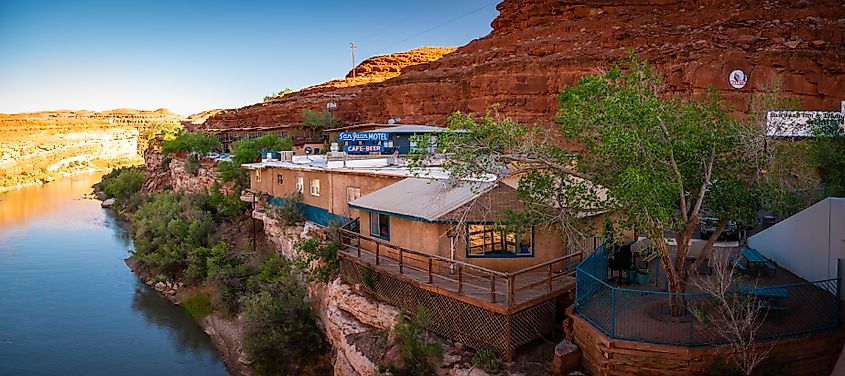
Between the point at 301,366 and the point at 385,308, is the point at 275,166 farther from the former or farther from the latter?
the point at 385,308

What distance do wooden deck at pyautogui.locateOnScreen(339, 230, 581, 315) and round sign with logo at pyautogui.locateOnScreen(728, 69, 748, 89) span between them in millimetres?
26623

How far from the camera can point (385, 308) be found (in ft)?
44.5

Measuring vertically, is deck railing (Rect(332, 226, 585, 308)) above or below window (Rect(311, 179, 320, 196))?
below

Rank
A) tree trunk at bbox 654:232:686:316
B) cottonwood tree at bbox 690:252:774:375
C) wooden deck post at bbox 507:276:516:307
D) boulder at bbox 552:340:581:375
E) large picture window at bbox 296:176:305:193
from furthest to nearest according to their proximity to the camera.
Answer: 1. large picture window at bbox 296:176:305:193
2. wooden deck post at bbox 507:276:516:307
3. tree trunk at bbox 654:232:686:316
4. boulder at bbox 552:340:581:375
5. cottonwood tree at bbox 690:252:774:375

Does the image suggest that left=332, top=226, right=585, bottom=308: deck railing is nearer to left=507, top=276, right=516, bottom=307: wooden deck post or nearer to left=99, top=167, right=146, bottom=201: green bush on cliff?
left=507, top=276, right=516, bottom=307: wooden deck post

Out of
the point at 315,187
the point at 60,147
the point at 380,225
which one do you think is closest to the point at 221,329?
the point at 315,187

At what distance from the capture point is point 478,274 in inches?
514

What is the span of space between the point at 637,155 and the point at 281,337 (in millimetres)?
11316

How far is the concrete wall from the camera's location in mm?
10891

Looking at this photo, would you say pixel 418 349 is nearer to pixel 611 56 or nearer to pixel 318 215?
pixel 318 215

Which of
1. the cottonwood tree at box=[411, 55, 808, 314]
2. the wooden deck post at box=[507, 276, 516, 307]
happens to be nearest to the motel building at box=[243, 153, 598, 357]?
the wooden deck post at box=[507, 276, 516, 307]

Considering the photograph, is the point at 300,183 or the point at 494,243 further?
the point at 300,183

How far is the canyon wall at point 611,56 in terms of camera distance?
3425 centimetres

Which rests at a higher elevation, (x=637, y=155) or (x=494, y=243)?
(x=637, y=155)
